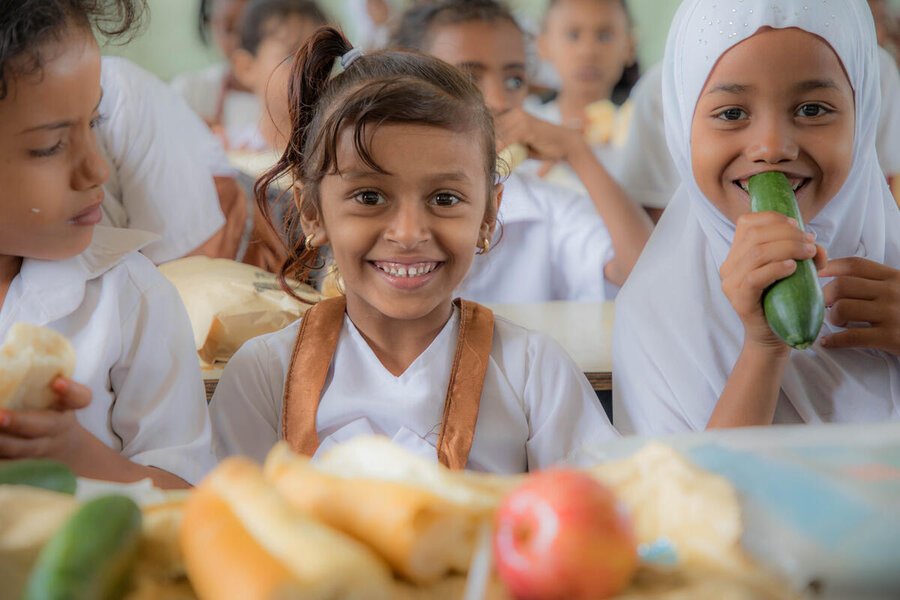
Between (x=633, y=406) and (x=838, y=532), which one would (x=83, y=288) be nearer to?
(x=633, y=406)

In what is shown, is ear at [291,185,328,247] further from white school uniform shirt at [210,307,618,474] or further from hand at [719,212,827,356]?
hand at [719,212,827,356]

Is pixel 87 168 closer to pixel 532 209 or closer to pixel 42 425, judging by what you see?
pixel 42 425

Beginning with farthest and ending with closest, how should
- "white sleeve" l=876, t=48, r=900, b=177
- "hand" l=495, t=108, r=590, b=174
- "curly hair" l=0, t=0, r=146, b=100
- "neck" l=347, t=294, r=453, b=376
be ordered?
"white sleeve" l=876, t=48, r=900, b=177 → "hand" l=495, t=108, r=590, b=174 → "neck" l=347, t=294, r=453, b=376 → "curly hair" l=0, t=0, r=146, b=100

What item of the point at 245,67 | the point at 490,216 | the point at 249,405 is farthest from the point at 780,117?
the point at 245,67

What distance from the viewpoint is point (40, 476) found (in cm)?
68

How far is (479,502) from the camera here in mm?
576

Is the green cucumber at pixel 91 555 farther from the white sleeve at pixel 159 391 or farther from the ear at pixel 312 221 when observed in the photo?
the ear at pixel 312 221

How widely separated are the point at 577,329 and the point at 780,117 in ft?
2.66

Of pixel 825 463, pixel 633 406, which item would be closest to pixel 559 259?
pixel 633 406

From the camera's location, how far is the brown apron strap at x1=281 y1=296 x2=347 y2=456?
1332mm

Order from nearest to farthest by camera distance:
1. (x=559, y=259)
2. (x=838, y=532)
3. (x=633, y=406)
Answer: (x=838, y=532)
(x=633, y=406)
(x=559, y=259)

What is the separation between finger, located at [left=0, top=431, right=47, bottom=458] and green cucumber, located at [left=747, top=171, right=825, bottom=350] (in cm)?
88

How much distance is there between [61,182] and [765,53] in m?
1.01

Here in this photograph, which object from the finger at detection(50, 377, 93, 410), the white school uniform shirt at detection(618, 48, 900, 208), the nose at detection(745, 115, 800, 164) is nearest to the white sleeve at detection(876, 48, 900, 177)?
the white school uniform shirt at detection(618, 48, 900, 208)
